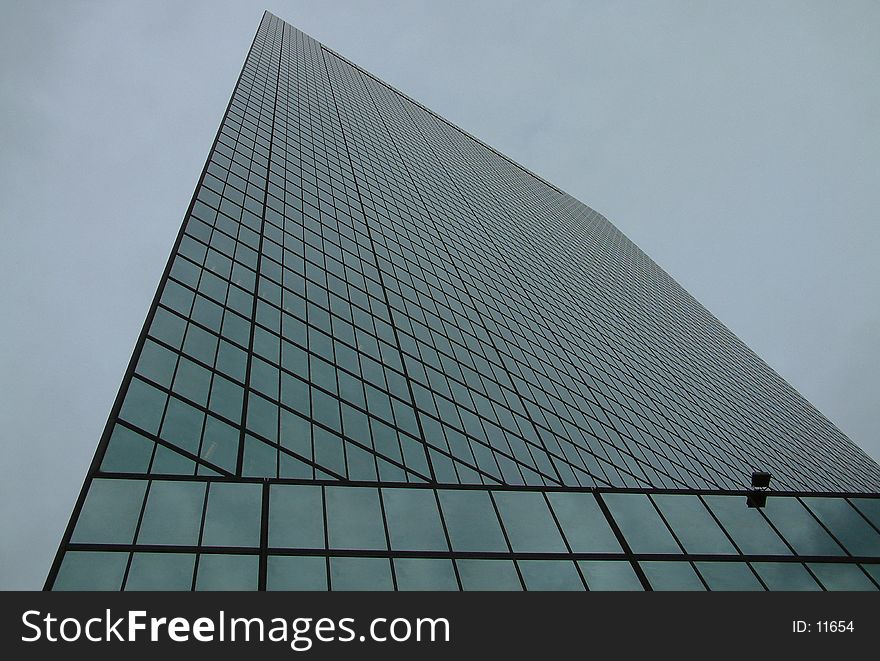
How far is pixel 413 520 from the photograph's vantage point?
68.7ft

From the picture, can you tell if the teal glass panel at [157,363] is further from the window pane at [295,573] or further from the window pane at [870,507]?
the window pane at [870,507]

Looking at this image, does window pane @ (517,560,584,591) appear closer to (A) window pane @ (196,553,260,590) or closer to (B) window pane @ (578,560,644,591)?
(B) window pane @ (578,560,644,591)

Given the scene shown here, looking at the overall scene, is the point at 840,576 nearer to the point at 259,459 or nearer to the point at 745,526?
the point at 745,526

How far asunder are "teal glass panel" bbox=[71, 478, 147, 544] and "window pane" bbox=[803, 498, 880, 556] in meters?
20.1

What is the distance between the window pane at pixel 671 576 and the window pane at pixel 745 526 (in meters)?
2.34

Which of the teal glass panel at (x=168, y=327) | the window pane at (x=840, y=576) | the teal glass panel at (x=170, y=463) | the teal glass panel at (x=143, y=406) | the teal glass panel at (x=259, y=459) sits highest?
the teal glass panel at (x=168, y=327)

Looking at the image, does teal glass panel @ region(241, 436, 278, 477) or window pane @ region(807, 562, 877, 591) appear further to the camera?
teal glass panel @ region(241, 436, 278, 477)

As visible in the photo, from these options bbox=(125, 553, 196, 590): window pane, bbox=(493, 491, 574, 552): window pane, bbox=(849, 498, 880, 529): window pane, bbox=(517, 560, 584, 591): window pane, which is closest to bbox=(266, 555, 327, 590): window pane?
bbox=(125, 553, 196, 590): window pane

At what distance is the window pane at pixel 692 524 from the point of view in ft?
73.8

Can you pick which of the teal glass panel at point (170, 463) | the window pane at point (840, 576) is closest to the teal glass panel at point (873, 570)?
the window pane at point (840, 576)

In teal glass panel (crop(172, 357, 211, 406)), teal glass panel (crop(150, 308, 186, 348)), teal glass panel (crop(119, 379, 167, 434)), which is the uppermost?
teal glass panel (crop(150, 308, 186, 348))

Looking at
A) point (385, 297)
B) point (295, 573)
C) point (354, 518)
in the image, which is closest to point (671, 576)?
point (354, 518)

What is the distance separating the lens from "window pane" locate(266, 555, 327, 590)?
17.4 m
